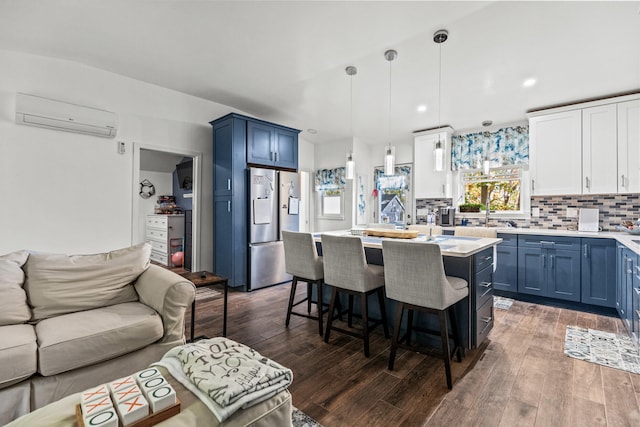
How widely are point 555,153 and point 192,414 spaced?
4869mm

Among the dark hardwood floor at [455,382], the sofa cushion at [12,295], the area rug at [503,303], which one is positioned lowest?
the area rug at [503,303]

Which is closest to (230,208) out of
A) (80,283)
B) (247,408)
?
(80,283)

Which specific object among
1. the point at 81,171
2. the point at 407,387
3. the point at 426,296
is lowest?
the point at 407,387

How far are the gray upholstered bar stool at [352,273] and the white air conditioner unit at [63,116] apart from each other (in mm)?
2876

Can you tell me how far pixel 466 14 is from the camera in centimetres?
225

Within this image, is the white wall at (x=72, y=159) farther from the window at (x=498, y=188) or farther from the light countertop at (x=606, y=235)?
the light countertop at (x=606, y=235)

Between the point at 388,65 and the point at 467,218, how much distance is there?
119 inches

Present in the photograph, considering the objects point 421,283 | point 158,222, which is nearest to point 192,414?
point 421,283

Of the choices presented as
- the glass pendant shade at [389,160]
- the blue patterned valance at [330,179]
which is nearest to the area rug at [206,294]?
the glass pendant shade at [389,160]

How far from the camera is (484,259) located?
2.48 metres

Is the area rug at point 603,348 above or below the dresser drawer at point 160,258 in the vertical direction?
below

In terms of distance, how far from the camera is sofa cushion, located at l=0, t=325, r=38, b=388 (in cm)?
142

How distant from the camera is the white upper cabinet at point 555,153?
378cm

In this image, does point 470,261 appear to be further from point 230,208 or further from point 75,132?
point 75,132
